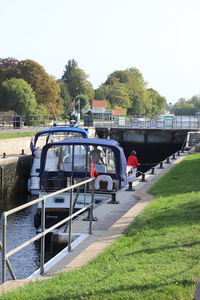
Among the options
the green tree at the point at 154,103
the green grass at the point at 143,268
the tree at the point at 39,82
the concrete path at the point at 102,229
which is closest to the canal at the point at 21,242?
the concrete path at the point at 102,229

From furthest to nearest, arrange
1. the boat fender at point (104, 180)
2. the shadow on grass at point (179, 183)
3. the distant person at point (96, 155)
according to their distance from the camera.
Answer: the distant person at point (96, 155)
the boat fender at point (104, 180)
the shadow on grass at point (179, 183)

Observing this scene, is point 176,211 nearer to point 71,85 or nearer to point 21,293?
point 21,293

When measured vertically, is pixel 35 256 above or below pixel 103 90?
→ below

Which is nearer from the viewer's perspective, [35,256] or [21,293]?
[21,293]

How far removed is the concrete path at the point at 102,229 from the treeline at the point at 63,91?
157 ft

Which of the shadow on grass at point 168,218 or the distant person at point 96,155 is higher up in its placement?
the distant person at point 96,155

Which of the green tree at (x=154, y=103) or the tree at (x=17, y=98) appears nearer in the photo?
the tree at (x=17, y=98)

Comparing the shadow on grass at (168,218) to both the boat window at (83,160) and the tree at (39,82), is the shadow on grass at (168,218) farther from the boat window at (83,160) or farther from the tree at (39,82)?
the tree at (39,82)

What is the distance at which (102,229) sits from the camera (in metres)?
11.4

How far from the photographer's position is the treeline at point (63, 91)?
71.1m

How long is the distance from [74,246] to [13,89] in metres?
63.1

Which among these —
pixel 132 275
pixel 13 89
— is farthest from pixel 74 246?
pixel 13 89

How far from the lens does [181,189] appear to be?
54.6ft

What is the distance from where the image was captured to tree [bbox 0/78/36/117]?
68.8m
